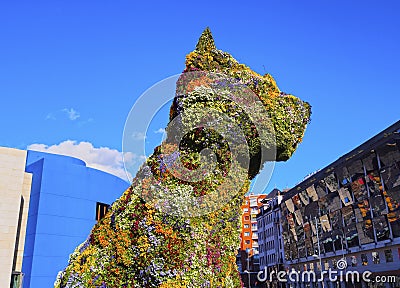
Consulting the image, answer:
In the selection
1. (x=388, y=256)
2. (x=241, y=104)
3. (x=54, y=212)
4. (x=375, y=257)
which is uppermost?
(x=54, y=212)

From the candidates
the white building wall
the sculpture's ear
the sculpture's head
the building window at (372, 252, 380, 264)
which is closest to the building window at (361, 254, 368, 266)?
the building window at (372, 252, 380, 264)

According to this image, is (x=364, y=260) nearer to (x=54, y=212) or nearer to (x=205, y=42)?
(x=54, y=212)

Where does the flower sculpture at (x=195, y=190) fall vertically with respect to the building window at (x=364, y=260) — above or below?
below

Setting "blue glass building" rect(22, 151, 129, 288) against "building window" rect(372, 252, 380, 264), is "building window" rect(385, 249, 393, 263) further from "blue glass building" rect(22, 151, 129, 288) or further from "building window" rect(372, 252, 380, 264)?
"blue glass building" rect(22, 151, 129, 288)

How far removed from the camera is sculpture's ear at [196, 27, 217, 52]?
634 cm

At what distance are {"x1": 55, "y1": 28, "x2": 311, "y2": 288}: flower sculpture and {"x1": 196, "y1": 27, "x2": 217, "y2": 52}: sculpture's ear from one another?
0.06 m

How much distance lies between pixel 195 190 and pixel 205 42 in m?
2.33

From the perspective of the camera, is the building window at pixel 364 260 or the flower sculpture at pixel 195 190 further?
the building window at pixel 364 260

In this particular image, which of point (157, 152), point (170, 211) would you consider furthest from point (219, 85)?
point (170, 211)

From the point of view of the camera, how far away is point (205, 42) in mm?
6410

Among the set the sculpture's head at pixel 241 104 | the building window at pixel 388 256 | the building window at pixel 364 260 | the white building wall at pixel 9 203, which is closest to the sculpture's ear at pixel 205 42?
the sculpture's head at pixel 241 104

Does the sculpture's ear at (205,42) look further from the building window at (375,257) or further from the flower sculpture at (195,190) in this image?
the building window at (375,257)

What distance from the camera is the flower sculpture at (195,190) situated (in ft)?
17.4

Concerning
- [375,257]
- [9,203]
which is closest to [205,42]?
[9,203]
